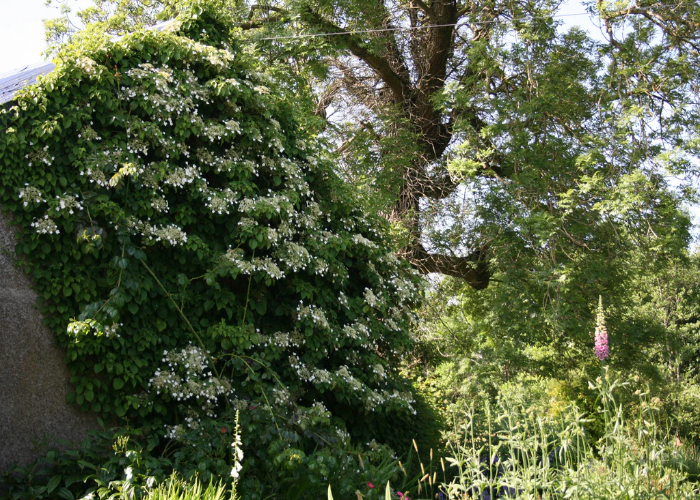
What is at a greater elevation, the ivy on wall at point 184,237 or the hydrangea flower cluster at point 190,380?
the ivy on wall at point 184,237

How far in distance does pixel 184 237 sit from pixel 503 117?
4.72 meters

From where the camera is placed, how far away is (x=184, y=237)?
4.16 meters

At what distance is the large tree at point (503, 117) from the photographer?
6633 millimetres

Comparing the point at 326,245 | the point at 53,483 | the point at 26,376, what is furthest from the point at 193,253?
the point at 53,483

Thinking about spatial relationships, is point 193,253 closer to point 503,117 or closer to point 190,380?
point 190,380

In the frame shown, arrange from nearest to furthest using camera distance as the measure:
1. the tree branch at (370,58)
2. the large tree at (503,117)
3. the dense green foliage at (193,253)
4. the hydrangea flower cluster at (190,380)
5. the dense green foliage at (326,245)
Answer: the dense green foliage at (326,245) → the dense green foliage at (193,253) → the hydrangea flower cluster at (190,380) → the large tree at (503,117) → the tree branch at (370,58)

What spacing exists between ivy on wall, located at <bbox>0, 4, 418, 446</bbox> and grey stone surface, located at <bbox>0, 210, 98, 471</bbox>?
0.09m

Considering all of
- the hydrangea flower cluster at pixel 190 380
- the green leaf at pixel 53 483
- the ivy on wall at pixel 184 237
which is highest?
the ivy on wall at pixel 184 237

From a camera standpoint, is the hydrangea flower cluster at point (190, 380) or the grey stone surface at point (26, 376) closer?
the grey stone surface at point (26, 376)

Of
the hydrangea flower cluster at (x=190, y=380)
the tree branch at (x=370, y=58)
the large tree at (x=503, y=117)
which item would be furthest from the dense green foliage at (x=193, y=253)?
the tree branch at (x=370, y=58)

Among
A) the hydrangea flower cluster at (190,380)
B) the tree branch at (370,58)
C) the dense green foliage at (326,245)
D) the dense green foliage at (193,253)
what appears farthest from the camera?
the tree branch at (370,58)

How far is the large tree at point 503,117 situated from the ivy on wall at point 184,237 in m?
1.53

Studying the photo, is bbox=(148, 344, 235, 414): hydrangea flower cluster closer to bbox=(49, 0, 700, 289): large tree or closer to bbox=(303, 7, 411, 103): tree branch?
bbox=(49, 0, 700, 289): large tree

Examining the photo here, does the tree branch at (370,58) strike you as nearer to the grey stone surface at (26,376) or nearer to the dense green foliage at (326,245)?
the dense green foliage at (326,245)
